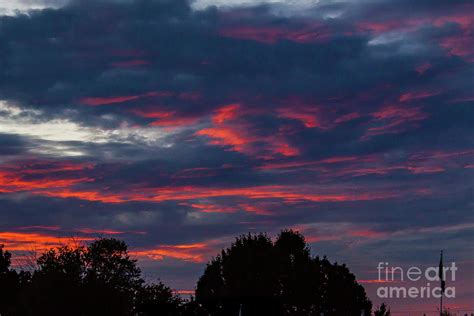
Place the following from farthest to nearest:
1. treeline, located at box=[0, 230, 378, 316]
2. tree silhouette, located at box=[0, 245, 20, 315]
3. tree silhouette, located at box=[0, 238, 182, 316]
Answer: tree silhouette, located at box=[0, 245, 20, 315], treeline, located at box=[0, 230, 378, 316], tree silhouette, located at box=[0, 238, 182, 316]

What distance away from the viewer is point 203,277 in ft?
462

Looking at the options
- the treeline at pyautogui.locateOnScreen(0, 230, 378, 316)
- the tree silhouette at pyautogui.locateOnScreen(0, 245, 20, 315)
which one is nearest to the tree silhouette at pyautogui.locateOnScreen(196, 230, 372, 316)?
the treeline at pyautogui.locateOnScreen(0, 230, 378, 316)

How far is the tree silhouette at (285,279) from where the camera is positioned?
442 ft

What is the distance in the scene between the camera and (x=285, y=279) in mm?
137250

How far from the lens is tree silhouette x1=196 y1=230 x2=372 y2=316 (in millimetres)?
134750

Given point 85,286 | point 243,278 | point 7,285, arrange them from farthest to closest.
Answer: point 7,285 < point 243,278 < point 85,286

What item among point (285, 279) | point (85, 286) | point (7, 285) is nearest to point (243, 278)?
point (285, 279)

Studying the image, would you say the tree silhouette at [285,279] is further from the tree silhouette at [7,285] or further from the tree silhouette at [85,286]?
the tree silhouette at [7,285]

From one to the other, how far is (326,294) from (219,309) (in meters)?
59.3

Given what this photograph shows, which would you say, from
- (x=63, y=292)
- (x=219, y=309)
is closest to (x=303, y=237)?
(x=63, y=292)

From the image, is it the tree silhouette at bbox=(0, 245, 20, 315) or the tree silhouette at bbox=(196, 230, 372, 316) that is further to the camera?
the tree silhouette at bbox=(0, 245, 20, 315)

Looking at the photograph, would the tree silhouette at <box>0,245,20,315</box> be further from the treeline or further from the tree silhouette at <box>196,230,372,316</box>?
the tree silhouette at <box>196,230,372,316</box>

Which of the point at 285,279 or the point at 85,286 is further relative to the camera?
the point at 285,279

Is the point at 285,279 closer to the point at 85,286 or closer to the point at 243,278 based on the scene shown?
the point at 243,278
